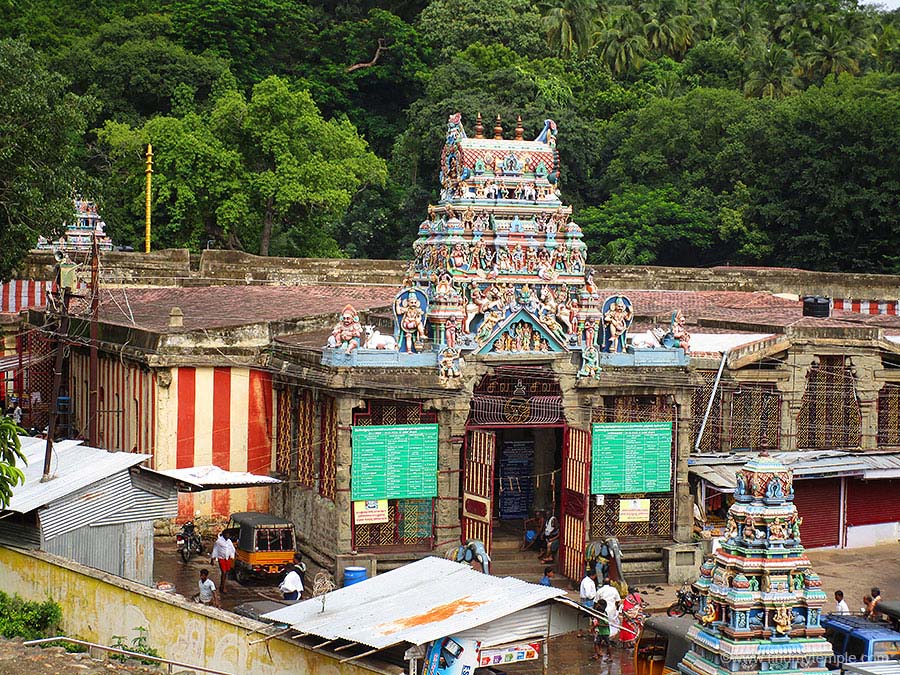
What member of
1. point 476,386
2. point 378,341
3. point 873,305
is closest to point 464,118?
point 873,305

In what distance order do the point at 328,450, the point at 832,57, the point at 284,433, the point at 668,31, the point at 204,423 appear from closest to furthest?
the point at 328,450, the point at 284,433, the point at 204,423, the point at 832,57, the point at 668,31

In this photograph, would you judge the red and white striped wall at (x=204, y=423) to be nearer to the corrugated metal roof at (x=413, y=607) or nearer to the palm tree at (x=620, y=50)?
the corrugated metal roof at (x=413, y=607)

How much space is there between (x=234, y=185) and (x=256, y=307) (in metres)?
16.6

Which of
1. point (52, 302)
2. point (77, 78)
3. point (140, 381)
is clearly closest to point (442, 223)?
point (140, 381)

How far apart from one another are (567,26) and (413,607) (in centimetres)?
6009

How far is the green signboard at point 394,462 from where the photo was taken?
96.4ft

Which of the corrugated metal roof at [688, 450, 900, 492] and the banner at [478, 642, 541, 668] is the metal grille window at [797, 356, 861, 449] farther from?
the banner at [478, 642, 541, 668]

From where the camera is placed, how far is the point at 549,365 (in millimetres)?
30672

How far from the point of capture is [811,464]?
34.0 m

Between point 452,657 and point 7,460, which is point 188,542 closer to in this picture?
point 7,460

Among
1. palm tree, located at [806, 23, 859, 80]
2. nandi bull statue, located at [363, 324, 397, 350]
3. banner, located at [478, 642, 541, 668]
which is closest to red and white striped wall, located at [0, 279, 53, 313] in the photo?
nandi bull statue, located at [363, 324, 397, 350]

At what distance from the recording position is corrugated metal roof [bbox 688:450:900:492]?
33250mm

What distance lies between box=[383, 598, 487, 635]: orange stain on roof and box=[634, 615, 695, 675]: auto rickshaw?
350cm

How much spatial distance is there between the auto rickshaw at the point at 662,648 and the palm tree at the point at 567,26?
56079 millimetres
